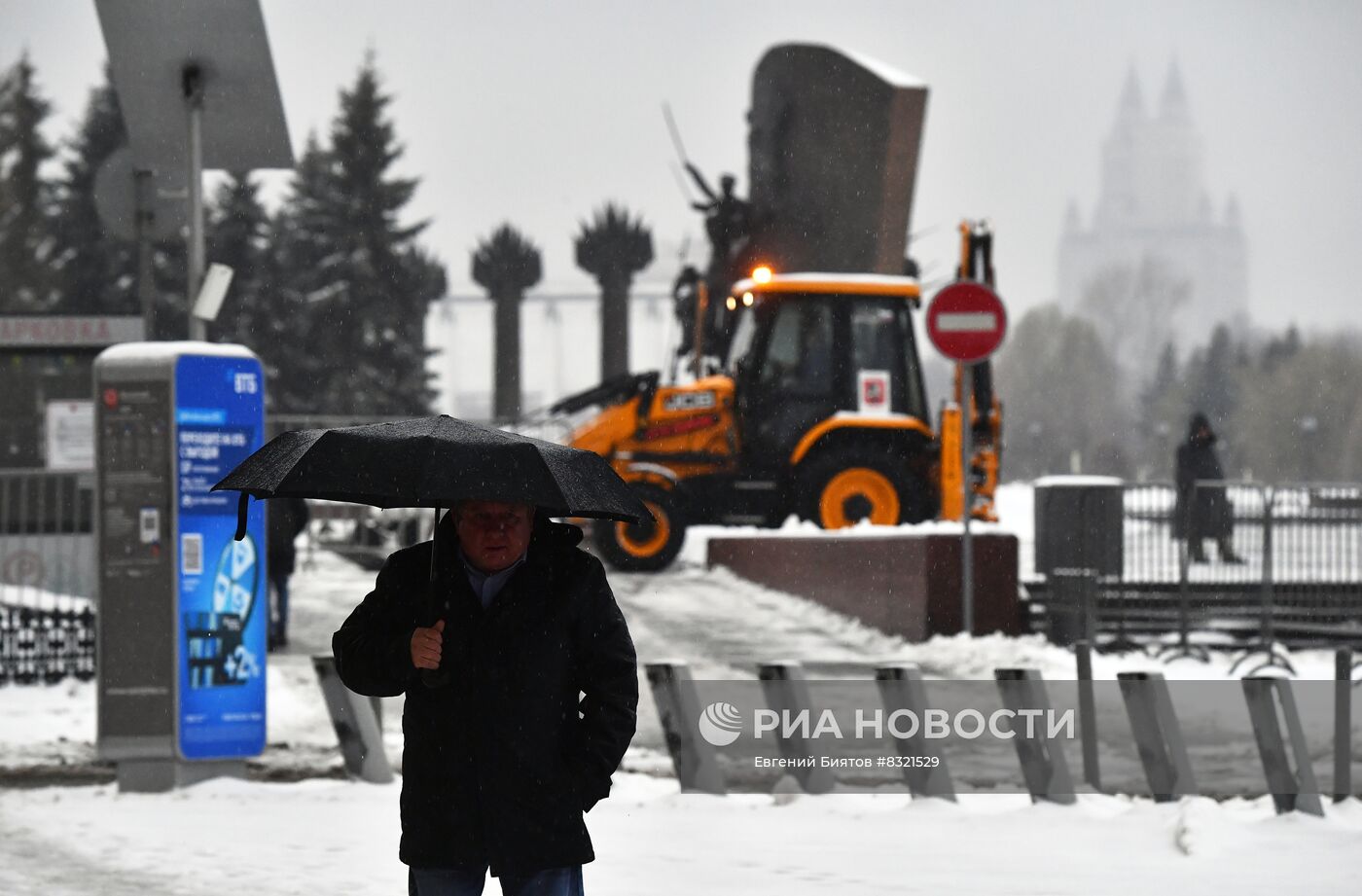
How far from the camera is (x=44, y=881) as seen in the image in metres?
7.23

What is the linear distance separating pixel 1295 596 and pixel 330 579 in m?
10.1

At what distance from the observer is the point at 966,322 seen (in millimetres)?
14609

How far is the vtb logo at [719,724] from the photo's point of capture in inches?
374

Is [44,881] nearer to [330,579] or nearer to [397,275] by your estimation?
[330,579]

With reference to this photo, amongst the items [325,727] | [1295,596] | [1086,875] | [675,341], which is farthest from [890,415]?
[1086,875]

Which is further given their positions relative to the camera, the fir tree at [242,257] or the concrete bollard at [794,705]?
the fir tree at [242,257]

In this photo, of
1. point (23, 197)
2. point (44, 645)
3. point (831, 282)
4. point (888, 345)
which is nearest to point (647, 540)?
point (831, 282)

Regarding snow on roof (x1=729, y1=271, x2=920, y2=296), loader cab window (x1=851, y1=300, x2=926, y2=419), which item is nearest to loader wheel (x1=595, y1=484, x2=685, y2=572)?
snow on roof (x1=729, y1=271, x2=920, y2=296)

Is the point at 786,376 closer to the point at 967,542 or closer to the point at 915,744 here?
the point at 967,542

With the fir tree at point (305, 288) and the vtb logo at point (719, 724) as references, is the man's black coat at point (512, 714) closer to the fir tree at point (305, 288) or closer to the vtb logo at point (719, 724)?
the vtb logo at point (719, 724)

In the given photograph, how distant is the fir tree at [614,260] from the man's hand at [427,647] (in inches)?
1779

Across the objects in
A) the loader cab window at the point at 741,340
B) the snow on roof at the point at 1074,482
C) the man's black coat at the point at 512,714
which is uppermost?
the loader cab window at the point at 741,340

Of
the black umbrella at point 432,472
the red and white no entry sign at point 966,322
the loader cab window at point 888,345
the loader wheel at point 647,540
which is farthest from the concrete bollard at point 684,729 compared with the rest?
the loader cab window at point 888,345

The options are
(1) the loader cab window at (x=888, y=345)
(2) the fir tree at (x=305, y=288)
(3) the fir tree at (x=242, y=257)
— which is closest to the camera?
(1) the loader cab window at (x=888, y=345)
